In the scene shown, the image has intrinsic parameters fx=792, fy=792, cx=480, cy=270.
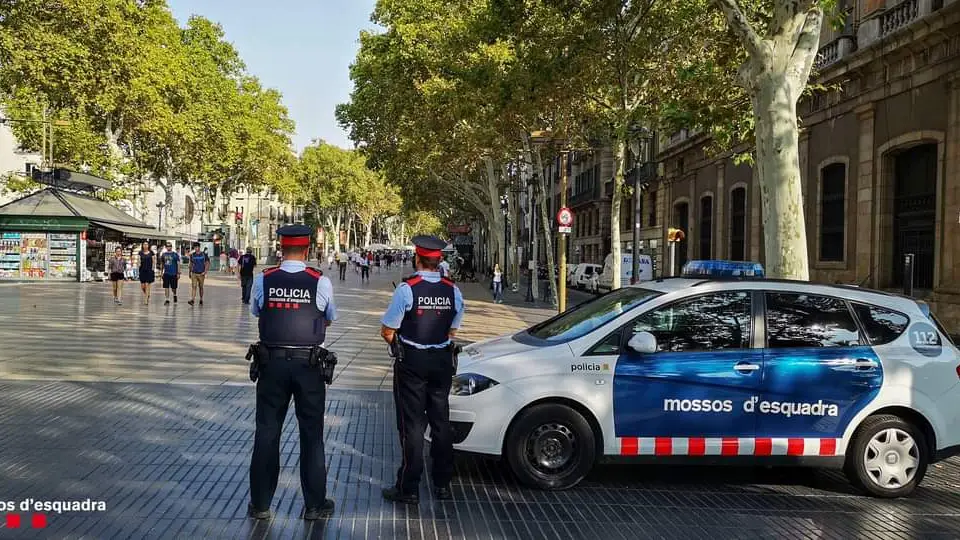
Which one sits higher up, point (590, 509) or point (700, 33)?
point (700, 33)

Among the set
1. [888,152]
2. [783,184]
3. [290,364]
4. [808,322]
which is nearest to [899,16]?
[888,152]

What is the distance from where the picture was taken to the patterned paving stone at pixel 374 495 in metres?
4.83

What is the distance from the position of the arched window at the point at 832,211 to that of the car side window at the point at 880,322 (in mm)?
16631

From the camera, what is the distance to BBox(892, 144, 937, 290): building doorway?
1794 centimetres

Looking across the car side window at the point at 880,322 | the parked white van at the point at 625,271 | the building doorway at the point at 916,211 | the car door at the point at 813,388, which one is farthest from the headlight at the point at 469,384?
the parked white van at the point at 625,271

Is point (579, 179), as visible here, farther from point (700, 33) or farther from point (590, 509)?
point (590, 509)

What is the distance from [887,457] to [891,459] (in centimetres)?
3

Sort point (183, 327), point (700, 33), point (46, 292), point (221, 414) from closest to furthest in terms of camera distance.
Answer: point (221, 414) → point (183, 327) → point (700, 33) → point (46, 292)

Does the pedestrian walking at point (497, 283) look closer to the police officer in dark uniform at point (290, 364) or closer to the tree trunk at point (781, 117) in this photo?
the tree trunk at point (781, 117)

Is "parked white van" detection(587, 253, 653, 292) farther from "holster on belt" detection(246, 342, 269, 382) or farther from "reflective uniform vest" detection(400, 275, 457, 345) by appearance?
"holster on belt" detection(246, 342, 269, 382)

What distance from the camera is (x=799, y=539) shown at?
487cm

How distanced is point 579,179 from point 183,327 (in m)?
47.6

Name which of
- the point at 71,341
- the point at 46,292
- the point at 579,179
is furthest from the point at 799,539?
the point at 579,179

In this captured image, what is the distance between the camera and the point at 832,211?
22.1m
